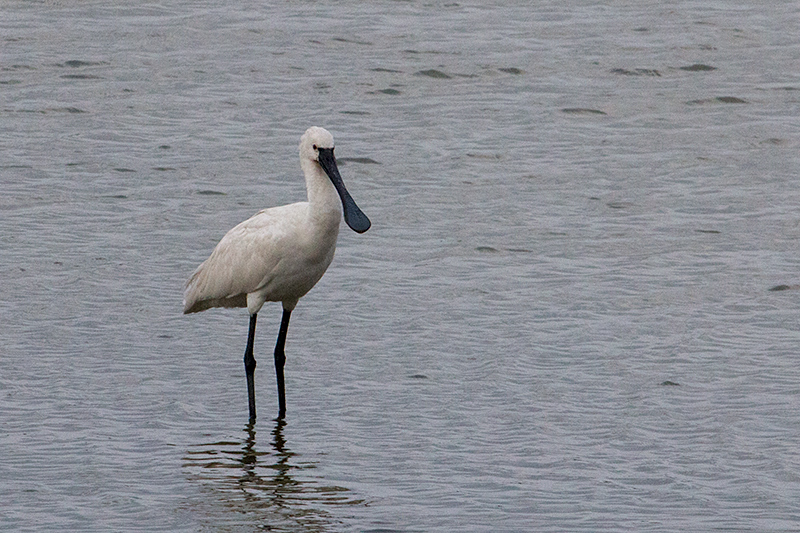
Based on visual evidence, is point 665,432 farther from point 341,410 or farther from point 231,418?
point 231,418

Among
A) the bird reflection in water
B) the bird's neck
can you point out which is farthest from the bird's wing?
the bird reflection in water

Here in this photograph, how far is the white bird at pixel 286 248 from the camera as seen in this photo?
379 inches

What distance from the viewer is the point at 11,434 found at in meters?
8.84

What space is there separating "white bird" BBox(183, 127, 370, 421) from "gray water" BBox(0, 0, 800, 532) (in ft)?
1.66

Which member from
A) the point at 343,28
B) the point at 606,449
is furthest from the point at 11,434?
the point at 343,28

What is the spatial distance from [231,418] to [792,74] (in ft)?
37.7

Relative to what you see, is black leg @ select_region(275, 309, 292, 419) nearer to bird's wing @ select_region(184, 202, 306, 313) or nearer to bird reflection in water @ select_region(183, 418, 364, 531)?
bird's wing @ select_region(184, 202, 306, 313)

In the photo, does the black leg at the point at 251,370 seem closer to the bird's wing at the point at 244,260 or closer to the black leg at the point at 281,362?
the black leg at the point at 281,362

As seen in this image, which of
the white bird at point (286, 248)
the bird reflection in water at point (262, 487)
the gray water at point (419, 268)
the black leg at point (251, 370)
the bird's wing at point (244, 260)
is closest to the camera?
the bird reflection in water at point (262, 487)

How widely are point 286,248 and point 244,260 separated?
340 millimetres

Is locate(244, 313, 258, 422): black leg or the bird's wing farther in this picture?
the bird's wing

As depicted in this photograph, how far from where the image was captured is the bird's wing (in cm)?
979

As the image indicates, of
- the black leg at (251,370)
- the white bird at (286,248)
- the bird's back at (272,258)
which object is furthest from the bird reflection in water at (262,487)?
the bird's back at (272,258)

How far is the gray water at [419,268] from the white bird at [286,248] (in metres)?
0.51
